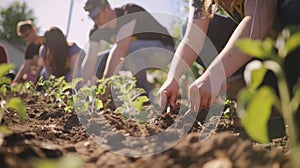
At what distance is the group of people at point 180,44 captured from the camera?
127cm

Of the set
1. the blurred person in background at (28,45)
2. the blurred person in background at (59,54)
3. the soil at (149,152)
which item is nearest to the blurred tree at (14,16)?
the blurred person in background at (28,45)

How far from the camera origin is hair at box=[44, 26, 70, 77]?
12.3 feet

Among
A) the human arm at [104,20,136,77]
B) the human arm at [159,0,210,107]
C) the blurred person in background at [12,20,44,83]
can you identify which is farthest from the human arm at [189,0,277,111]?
the blurred person in background at [12,20,44,83]

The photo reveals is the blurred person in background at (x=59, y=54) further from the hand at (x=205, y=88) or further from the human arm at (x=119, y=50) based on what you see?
the hand at (x=205, y=88)

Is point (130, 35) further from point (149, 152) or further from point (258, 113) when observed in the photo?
point (258, 113)

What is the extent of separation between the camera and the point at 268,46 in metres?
0.60

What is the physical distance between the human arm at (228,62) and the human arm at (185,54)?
0.11 meters

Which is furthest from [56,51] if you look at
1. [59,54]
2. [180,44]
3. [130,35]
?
[180,44]

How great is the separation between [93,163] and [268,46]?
36 centimetres

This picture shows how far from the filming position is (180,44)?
168cm

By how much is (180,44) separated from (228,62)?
0.45 m

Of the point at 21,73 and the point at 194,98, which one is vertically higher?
the point at 194,98

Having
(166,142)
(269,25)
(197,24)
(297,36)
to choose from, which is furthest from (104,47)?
(297,36)

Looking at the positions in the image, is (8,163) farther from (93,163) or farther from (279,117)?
(279,117)
